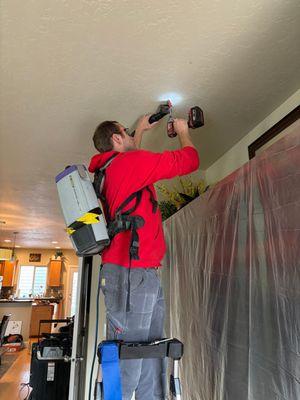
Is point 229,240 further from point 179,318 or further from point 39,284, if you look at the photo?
point 39,284

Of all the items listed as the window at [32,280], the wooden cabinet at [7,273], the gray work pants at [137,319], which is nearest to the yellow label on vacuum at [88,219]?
the gray work pants at [137,319]

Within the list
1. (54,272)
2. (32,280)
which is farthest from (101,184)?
(32,280)

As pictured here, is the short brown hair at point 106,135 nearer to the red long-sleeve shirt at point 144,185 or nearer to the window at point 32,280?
the red long-sleeve shirt at point 144,185

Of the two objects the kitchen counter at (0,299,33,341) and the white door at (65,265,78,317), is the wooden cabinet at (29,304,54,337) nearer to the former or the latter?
the kitchen counter at (0,299,33,341)

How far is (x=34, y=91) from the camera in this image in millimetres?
1498

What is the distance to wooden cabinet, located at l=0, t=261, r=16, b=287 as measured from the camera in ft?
29.7

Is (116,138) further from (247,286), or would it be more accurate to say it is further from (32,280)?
(32,280)

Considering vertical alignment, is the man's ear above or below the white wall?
below

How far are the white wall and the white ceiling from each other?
42mm

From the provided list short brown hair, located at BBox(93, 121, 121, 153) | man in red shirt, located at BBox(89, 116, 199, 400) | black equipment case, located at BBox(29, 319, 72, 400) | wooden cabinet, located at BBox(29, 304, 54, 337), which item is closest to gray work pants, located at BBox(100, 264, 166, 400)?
man in red shirt, located at BBox(89, 116, 199, 400)

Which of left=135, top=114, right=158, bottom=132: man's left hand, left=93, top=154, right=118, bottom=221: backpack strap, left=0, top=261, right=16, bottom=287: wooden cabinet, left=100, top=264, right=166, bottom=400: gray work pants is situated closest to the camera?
left=100, top=264, right=166, bottom=400: gray work pants

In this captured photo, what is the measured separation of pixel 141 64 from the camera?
1273mm

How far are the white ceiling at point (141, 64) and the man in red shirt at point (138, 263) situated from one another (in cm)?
36

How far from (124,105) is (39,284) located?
363 inches
